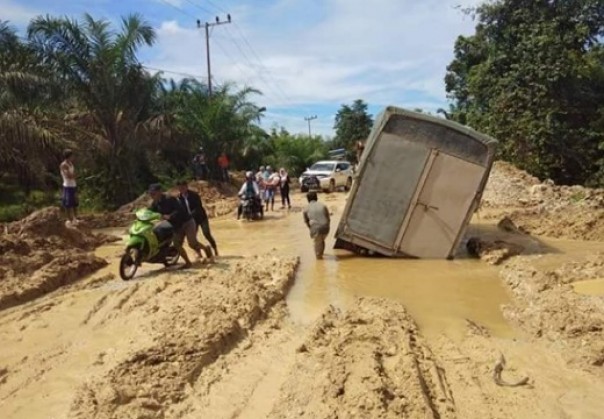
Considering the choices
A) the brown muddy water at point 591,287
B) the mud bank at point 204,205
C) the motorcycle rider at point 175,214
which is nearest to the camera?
the brown muddy water at point 591,287

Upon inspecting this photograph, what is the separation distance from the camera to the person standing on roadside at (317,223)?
10703mm

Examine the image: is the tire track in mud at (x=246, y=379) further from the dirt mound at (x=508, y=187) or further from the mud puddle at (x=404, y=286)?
the dirt mound at (x=508, y=187)

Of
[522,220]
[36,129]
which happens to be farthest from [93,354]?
[36,129]

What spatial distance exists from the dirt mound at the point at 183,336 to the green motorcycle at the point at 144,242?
0.88m

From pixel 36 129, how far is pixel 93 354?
13.7 m

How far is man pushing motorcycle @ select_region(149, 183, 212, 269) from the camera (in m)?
9.05

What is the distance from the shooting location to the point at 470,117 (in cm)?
2809

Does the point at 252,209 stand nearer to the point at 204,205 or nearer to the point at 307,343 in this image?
the point at 204,205

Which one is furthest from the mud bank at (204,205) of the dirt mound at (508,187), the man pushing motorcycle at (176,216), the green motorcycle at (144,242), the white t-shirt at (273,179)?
the dirt mound at (508,187)

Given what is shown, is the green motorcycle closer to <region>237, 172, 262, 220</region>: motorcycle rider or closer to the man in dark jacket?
the man in dark jacket

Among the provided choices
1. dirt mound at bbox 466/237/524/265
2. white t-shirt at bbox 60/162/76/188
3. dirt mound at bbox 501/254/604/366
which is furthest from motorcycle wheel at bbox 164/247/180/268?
dirt mound at bbox 466/237/524/265

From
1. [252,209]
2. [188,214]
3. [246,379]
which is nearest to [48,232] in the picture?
[188,214]

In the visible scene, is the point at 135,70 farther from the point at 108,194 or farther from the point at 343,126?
the point at 343,126

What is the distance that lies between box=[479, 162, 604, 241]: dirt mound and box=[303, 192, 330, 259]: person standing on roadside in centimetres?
582
